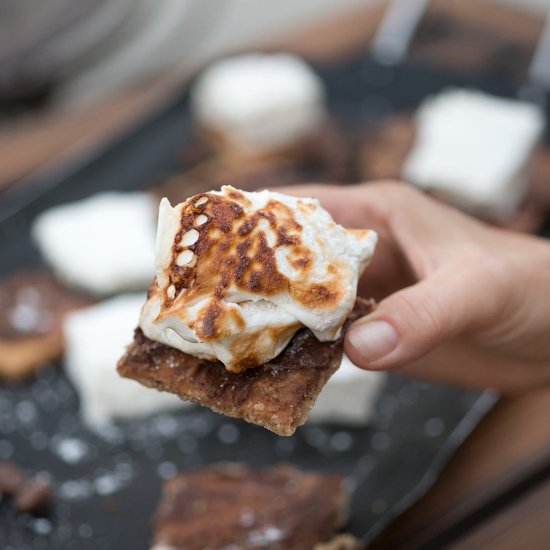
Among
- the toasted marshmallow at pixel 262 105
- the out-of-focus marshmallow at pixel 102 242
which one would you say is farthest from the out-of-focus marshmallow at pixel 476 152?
the out-of-focus marshmallow at pixel 102 242

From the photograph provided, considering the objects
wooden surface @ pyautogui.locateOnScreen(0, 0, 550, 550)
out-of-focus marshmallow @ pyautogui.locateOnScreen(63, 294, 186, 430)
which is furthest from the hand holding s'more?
out-of-focus marshmallow @ pyautogui.locateOnScreen(63, 294, 186, 430)

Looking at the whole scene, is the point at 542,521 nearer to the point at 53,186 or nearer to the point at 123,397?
the point at 123,397

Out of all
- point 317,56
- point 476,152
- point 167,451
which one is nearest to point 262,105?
point 317,56

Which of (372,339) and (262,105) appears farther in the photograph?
(262,105)

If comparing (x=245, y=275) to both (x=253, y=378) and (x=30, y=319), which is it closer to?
(x=253, y=378)

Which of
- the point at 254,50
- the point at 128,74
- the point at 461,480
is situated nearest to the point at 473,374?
the point at 461,480

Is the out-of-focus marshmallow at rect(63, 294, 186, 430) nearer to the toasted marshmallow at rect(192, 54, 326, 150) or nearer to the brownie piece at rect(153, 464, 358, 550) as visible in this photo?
the brownie piece at rect(153, 464, 358, 550)

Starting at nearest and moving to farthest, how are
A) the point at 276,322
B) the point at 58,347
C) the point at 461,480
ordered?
the point at 276,322 → the point at 461,480 → the point at 58,347
